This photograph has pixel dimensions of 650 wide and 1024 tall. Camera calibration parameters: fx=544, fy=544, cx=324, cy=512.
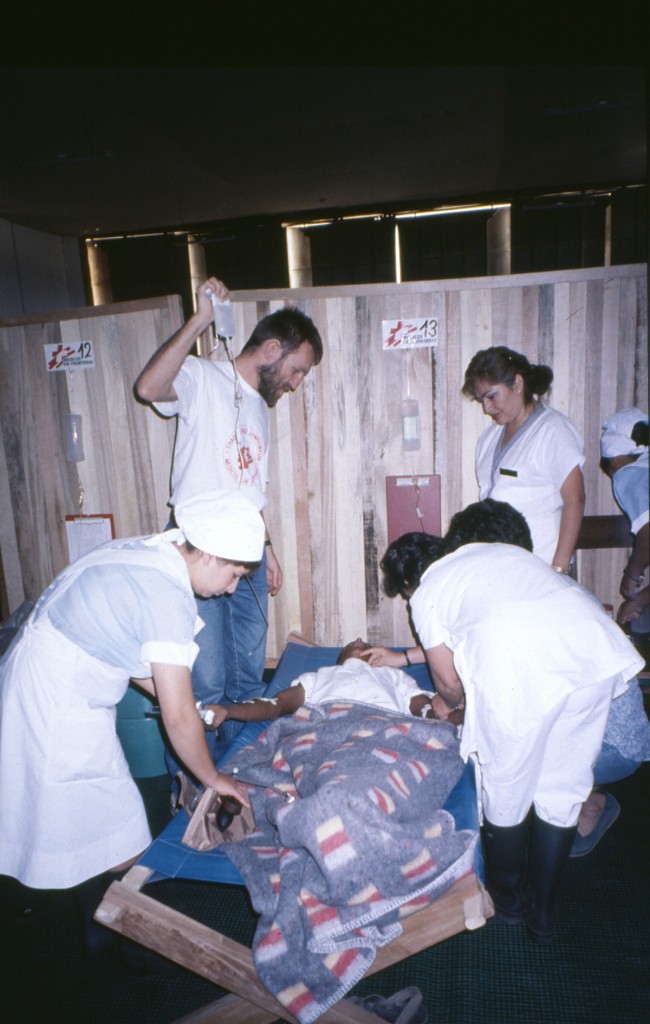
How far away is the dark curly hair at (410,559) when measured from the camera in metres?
1.92

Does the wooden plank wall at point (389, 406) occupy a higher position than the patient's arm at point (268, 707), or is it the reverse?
the wooden plank wall at point (389, 406)

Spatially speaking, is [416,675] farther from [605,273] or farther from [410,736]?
[605,273]

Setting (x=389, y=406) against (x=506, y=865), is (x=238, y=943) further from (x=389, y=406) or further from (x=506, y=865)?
(x=389, y=406)

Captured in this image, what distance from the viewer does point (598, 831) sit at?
217cm

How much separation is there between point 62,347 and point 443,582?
2591 mm

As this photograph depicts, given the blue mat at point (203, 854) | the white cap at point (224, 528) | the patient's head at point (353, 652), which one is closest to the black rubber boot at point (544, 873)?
the blue mat at point (203, 854)

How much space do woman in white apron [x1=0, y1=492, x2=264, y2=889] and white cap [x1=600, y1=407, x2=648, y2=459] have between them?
2013 mm

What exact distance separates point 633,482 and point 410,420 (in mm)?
1166

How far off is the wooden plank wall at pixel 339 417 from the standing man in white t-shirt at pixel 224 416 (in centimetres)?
66

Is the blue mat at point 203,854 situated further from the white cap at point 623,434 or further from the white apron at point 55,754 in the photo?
the white cap at point 623,434

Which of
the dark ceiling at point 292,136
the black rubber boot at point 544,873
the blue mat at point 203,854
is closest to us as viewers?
the blue mat at point 203,854

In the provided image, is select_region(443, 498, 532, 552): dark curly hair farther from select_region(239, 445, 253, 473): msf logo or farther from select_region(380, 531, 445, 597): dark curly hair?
select_region(239, 445, 253, 473): msf logo

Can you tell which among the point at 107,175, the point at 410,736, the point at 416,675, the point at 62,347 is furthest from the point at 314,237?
the point at 410,736

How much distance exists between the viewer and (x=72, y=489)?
128 inches
